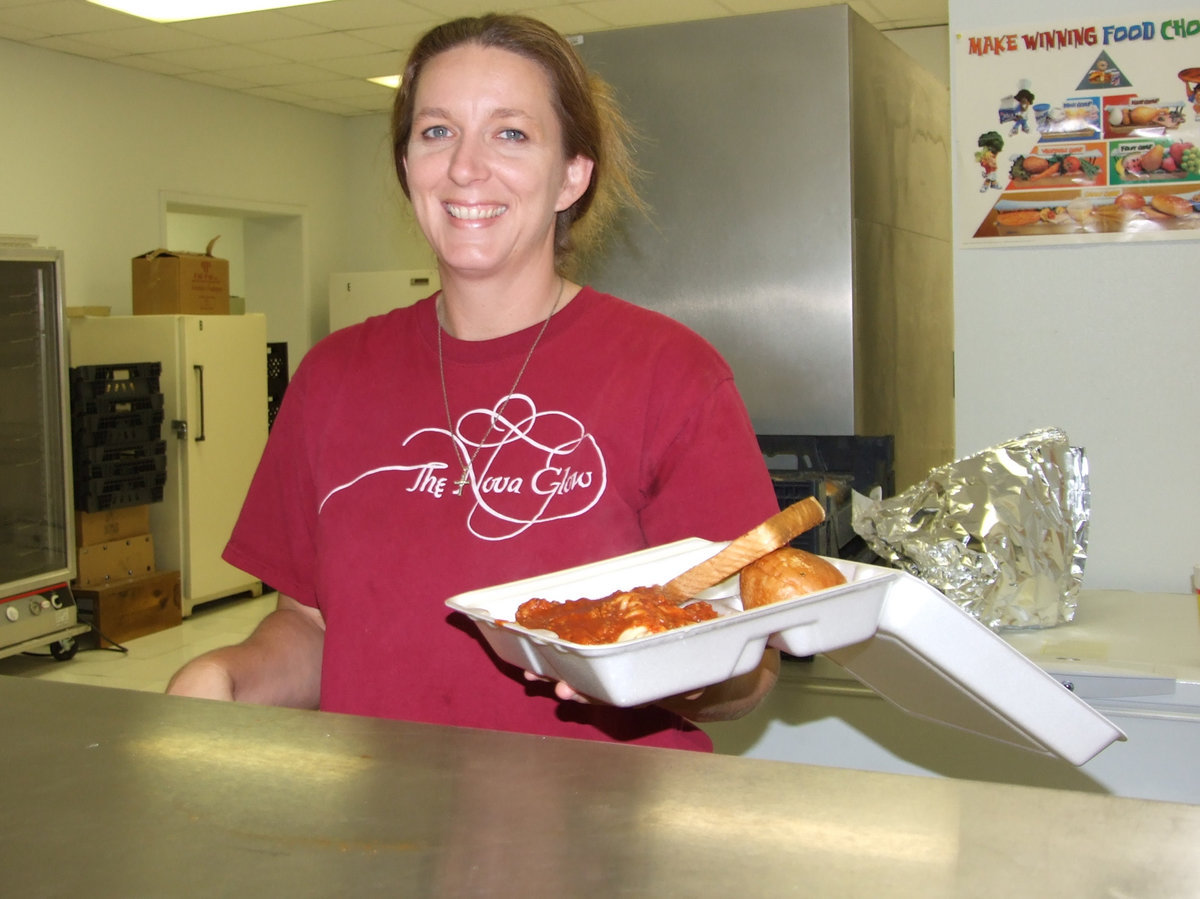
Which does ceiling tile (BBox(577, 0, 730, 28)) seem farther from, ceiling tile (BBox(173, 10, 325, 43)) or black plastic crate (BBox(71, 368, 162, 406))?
black plastic crate (BBox(71, 368, 162, 406))

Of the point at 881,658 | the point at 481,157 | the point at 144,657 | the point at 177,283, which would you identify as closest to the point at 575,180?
the point at 481,157

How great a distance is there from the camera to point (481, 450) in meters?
1.19

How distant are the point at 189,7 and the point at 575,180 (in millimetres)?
4399

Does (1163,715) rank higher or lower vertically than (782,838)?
lower

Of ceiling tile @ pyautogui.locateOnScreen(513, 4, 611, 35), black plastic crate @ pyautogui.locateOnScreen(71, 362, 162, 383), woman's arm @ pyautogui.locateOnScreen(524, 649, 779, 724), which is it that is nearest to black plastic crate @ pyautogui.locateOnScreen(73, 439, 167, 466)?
black plastic crate @ pyautogui.locateOnScreen(71, 362, 162, 383)

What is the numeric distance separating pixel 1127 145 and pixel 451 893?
190 centimetres

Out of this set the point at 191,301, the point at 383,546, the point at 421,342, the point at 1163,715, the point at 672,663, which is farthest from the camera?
the point at 191,301

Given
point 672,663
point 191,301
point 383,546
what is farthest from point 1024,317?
point 191,301

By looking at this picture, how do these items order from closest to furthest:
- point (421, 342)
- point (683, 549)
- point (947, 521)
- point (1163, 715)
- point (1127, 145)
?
point (683, 549) < point (421, 342) < point (1163, 715) < point (947, 521) < point (1127, 145)

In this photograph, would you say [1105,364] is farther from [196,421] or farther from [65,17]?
[65,17]

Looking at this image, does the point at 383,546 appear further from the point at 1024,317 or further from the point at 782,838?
the point at 1024,317

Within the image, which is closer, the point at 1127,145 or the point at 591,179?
the point at 591,179

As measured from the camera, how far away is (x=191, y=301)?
557 centimetres

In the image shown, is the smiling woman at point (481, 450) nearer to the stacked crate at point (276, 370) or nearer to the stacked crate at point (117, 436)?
the stacked crate at point (117, 436)
